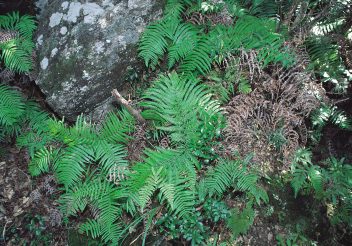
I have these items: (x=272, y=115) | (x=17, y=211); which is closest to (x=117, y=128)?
(x=17, y=211)

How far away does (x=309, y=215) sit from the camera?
362 centimetres

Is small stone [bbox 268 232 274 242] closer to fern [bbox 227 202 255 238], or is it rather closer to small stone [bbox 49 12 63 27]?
fern [bbox 227 202 255 238]

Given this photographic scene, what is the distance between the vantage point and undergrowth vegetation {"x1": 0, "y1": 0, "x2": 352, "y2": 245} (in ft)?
11.1

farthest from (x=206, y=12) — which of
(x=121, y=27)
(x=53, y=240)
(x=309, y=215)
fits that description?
(x=53, y=240)

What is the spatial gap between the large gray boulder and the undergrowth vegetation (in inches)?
8.1

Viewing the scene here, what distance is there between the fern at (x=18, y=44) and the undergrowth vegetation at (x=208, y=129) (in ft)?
0.06

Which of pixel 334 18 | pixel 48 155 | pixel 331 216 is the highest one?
pixel 48 155

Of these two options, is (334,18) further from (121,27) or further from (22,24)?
(22,24)

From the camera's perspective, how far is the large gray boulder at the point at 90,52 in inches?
157

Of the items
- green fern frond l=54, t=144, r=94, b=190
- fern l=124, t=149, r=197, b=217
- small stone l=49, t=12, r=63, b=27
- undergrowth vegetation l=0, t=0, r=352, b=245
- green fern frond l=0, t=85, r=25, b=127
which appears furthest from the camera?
small stone l=49, t=12, r=63, b=27

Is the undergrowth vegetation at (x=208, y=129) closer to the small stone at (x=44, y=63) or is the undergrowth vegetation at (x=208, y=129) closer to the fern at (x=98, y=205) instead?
the fern at (x=98, y=205)

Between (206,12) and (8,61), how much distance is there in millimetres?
2629

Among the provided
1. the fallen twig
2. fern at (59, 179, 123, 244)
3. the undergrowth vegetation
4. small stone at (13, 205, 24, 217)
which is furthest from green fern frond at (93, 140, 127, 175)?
small stone at (13, 205, 24, 217)

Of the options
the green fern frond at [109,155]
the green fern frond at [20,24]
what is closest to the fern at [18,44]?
the green fern frond at [20,24]
